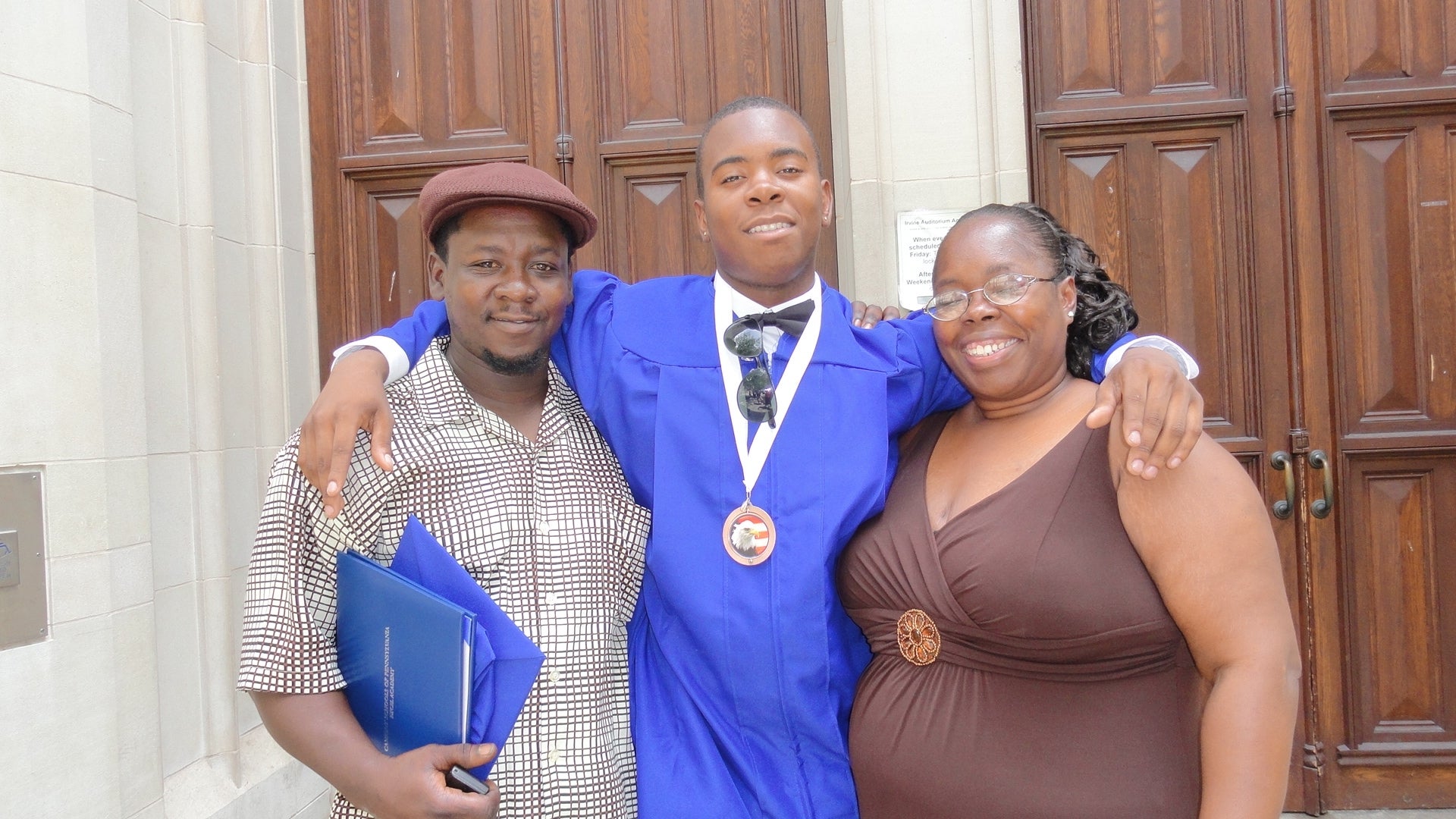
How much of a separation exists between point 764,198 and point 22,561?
2156 mm

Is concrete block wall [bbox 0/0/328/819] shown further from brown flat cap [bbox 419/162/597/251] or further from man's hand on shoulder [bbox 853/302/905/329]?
man's hand on shoulder [bbox 853/302/905/329]

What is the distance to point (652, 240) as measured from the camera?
12.9 ft

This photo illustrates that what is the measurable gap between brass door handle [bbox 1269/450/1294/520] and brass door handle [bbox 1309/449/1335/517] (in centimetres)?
7

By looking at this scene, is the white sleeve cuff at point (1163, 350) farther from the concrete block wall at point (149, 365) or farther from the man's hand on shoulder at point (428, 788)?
the concrete block wall at point (149, 365)

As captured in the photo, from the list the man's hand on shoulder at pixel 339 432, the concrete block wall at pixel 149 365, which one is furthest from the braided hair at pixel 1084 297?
the concrete block wall at pixel 149 365

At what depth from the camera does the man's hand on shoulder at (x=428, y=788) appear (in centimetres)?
166

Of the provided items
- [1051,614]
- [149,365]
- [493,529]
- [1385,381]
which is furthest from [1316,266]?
[149,365]

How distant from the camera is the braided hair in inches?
83.9

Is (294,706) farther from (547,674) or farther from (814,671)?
(814,671)

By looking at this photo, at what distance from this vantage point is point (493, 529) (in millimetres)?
1909

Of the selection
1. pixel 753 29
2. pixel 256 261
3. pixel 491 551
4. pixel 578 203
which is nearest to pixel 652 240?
pixel 753 29

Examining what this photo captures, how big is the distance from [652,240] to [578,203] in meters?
1.82

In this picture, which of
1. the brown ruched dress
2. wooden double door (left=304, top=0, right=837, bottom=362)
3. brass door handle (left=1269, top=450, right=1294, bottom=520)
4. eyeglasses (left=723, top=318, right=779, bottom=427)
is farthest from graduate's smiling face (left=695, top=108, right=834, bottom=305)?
brass door handle (left=1269, top=450, right=1294, bottom=520)

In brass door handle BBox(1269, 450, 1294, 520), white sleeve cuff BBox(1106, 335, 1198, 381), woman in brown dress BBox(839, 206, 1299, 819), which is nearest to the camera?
Answer: woman in brown dress BBox(839, 206, 1299, 819)
